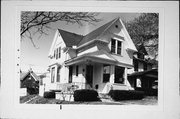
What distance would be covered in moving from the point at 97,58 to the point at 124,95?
3.16 feet

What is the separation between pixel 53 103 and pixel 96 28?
1.81m

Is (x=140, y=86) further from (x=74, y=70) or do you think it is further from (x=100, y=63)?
(x=74, y=70)

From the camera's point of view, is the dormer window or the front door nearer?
→ the front door

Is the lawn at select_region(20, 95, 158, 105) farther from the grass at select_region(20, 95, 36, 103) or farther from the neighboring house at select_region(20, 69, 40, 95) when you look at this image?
the neighboring house at select_region(20, 69, 40, 95)

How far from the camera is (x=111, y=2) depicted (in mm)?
4609

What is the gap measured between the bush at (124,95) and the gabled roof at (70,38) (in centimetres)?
129

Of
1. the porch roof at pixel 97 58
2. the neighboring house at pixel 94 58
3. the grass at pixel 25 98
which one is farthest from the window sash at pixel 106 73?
the grass at pixel 25 98

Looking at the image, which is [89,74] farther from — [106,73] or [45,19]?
[45,19]

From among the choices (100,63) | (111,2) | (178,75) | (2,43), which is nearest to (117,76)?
(100,63)

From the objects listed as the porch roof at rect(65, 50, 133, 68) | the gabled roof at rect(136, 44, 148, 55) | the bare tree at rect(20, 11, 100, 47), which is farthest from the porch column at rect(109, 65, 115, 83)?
the bare tree at rect(20, 11, 100, 47)

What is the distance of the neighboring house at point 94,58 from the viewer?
15.4 ft

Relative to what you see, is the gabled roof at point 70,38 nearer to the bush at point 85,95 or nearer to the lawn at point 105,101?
the bush at point 85,95

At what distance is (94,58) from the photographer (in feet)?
15.5

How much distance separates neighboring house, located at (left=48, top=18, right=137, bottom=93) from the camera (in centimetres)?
470
